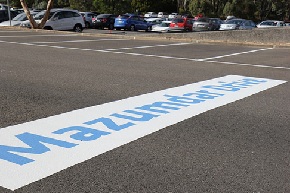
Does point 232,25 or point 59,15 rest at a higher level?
point 59,15

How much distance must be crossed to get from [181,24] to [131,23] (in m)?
4.57

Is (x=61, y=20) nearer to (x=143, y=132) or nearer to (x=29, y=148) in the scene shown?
(x=143, y=132)

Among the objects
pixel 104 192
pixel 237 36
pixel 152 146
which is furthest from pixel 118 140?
pixel 237 36

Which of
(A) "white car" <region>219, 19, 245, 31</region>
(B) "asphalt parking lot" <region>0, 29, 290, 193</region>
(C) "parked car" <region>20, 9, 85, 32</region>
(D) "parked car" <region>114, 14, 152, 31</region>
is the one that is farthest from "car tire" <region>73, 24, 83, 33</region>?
(B) "asphalt parking lot" <region>0, 29, 290, 193</region>

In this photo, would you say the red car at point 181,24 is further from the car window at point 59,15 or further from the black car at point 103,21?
the car window at point 59,15

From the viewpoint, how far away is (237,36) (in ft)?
69.3

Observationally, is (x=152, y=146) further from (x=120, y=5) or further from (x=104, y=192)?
(x=120, y=5)

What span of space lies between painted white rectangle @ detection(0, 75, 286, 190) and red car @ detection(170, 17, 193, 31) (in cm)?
2612

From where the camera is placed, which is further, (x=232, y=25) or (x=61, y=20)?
(x=232, y=25)

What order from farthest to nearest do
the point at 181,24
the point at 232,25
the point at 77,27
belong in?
Answer: the point at 232,25 < the point at 181,24 < the point at 77,27

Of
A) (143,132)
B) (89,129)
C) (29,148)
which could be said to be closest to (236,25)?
(143,132)

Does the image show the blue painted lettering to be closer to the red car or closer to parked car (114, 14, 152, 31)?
the red car

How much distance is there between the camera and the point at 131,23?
35.2m

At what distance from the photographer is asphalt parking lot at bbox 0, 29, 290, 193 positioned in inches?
147
